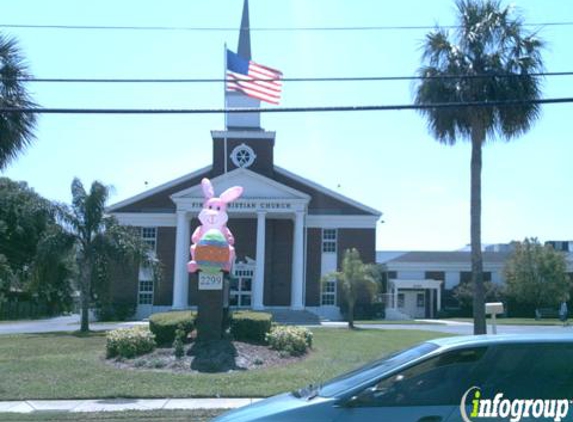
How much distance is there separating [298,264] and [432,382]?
38.6 meters

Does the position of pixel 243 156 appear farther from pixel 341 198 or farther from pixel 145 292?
pixel 145 292

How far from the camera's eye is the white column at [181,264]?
44.1 metres

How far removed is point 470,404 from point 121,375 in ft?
39.0

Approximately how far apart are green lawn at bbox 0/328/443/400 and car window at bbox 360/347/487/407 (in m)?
8.02

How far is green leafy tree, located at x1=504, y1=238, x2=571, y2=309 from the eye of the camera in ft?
176

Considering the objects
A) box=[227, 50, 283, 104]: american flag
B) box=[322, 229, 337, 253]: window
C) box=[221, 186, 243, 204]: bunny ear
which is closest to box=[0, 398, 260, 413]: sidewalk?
box=[221, 186, 243, 204]: bunny ear

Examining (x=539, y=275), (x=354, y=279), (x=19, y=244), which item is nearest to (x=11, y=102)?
(x=354, y=279)

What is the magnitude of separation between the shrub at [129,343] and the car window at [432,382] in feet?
45.8

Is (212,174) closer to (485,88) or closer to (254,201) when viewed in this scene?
(254,201)

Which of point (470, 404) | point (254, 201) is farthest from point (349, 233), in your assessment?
point (470, 404)

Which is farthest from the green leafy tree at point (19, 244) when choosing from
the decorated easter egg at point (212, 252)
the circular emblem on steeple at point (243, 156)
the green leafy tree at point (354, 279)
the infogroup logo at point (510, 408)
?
the infogroup logo at point (510, 408)

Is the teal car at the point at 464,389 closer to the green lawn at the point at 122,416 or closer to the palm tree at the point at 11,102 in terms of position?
the green lawn at the point at 122,416

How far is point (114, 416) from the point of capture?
11.2 meters

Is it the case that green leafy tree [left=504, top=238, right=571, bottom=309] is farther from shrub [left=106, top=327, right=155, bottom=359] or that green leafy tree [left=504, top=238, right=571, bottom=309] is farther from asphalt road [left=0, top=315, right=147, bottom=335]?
shrub [left=106, top=327, right=155, bottom=359]
